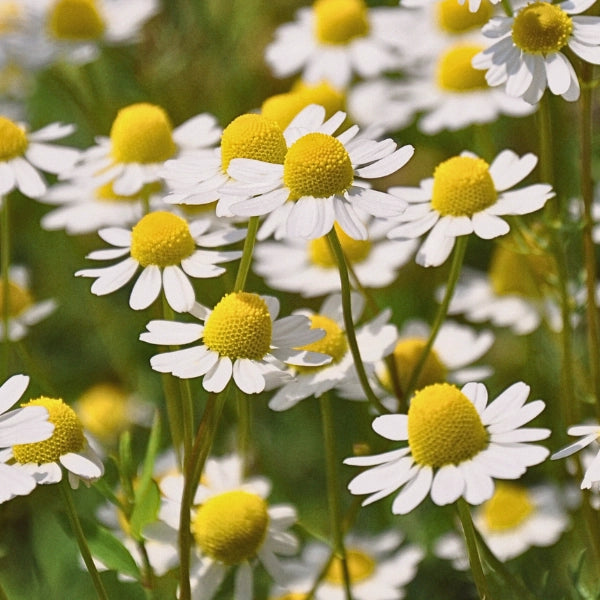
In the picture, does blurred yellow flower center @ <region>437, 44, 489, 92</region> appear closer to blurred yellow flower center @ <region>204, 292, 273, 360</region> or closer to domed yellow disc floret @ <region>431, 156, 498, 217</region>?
domed yellow disc floret @ <region>431, 156, 498, 217</region>

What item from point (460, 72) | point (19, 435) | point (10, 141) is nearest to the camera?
point (19, 435)

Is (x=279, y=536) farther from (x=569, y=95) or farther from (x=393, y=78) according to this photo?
(x=393, y=78)

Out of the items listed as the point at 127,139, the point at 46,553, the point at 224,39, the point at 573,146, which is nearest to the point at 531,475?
the point at 573,146

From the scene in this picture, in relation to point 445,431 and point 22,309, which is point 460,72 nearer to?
point 22,309

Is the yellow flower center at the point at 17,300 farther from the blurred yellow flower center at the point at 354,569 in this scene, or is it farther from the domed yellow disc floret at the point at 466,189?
the domed yellow disc floret at the point at 466,189

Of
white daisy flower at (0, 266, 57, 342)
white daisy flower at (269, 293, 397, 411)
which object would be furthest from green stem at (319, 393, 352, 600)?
white daisy flower at (0, 266, 57, 342)

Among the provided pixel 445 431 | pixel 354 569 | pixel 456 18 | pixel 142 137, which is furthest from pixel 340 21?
pixel 445 431
